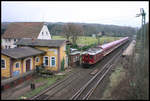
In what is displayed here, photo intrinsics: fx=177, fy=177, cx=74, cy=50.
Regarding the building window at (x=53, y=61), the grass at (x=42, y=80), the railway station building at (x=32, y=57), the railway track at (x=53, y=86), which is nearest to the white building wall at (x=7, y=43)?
the railway station building at (x=32, y=57)

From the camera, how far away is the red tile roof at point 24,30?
38031mm

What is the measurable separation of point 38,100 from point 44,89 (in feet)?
8.43

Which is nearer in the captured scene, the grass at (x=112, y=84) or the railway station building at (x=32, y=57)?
the grass at (x=112, y=84)

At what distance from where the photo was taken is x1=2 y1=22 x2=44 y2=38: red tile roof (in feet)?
125

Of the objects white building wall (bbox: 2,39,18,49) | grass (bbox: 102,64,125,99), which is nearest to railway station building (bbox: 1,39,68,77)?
grass (bbox: 102,64,125,99)

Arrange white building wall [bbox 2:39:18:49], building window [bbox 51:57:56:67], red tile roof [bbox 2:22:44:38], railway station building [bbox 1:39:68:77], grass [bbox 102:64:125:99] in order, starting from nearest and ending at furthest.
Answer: grass [bbox 102:64:125:99]
railway station building [bbox 1:39:68:77]
building window [bbox 51:57:56:67]
red tile roof [bbox 2:22:44:38]
white building wall [bbox 2:39:18:49]

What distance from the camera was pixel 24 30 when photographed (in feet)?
130

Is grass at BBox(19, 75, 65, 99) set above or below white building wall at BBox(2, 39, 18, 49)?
below

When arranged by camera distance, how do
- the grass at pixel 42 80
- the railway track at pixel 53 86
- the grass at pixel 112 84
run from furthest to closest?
the grass at pixel 42 80
the railway track at pixel 53 86
the grass at pixel 112 84

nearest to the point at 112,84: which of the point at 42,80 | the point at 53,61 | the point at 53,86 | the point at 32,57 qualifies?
the point at 53,86

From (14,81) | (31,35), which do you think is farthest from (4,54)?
(31,35)

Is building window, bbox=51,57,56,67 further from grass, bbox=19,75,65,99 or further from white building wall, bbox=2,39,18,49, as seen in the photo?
white building wall, bbox=2,39,18,49

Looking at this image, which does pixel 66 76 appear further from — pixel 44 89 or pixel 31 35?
pixel 31 35

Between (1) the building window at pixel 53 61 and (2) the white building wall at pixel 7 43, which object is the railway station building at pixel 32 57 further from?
(2) the white building wall at pixel 7 43
